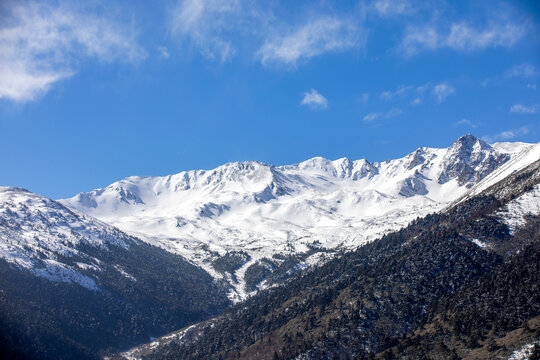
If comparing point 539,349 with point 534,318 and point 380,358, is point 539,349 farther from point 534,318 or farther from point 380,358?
point 380,358

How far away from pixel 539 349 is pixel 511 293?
58.8 metres

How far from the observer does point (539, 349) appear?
477 ft

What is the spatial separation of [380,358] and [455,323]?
3865 centimetres


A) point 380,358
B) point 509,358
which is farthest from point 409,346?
point 509,358

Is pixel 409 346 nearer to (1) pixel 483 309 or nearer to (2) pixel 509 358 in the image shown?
(1) pixel 483 309

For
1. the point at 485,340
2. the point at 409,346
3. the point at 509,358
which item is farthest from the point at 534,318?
the point at 409,346

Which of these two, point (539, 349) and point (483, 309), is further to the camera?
point (483, 309)

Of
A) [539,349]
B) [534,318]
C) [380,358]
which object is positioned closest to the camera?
[539,349]

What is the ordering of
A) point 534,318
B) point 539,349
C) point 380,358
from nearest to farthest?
point 539,349
point 534,318
point 380,358

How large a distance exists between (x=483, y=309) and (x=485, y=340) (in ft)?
79.9

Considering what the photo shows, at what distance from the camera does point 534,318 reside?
178 m

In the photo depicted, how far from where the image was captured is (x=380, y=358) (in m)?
196

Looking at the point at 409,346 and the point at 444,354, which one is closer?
the point at 444,354

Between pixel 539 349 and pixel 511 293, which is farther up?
pixel 511 293
